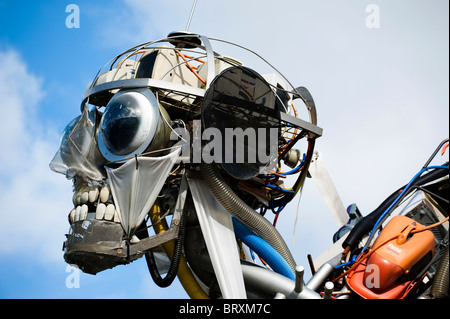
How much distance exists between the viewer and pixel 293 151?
13.7m

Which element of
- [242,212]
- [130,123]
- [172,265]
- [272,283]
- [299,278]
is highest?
[130,123]

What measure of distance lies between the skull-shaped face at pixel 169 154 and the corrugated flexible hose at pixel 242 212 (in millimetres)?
20

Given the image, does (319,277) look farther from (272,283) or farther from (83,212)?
(83,212)

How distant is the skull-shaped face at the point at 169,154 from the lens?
11602 millimetres

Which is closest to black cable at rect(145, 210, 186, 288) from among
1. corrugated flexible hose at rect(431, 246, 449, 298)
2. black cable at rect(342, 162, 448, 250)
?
black cable at rect(342, 162, 448, 250)

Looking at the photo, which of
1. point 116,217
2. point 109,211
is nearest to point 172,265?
point 116,217

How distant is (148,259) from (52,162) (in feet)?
9.19

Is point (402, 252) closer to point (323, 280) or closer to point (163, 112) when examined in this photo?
point (323, 280)

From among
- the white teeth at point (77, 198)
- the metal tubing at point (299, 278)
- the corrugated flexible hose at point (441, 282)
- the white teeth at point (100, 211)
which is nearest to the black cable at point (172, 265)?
the white teeth at point (100, 211)

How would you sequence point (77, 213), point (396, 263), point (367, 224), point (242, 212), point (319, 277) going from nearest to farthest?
point (396, 263) < point (319, 277) < point (242, 212) < point (77, 213) < point (367, 224)

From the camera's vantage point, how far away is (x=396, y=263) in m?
10.7

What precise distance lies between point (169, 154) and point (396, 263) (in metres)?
4.42

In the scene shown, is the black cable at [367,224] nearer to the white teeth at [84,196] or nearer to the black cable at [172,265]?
the black cable at [172,265]
